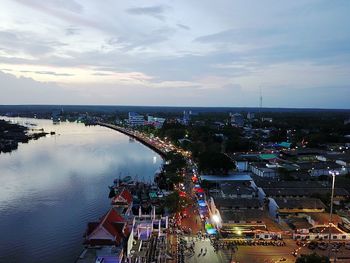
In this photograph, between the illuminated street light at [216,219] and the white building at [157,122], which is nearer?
the illuminated street light at [216,219]

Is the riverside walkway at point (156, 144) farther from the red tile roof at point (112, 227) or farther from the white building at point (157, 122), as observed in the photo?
the red tile roof at point (112, 227)

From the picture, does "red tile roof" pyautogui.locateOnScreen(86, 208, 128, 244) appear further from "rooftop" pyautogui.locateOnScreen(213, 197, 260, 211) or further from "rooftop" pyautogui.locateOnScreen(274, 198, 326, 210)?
"rooftop" pyautogui.locateOnScreen(274, 198, 326, 210)

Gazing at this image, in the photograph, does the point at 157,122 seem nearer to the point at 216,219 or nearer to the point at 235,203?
the point at 235,203

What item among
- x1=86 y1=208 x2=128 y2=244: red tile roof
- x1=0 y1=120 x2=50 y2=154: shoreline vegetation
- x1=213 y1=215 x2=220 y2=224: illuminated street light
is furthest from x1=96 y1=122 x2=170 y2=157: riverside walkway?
x1=86 y1=208 x2=128 y2=244: red tile roof

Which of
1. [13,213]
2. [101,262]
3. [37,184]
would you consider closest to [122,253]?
[101,262]

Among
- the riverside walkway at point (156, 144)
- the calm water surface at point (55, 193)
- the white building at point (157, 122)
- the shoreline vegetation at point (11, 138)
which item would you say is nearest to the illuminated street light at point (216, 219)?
the calm water surface at point (55, 193)

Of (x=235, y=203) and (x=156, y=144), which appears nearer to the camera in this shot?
(x=235, y=203)

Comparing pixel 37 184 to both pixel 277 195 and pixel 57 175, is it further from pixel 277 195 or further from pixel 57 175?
pixel 277 195

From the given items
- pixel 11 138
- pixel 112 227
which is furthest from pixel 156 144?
pixel 112 227

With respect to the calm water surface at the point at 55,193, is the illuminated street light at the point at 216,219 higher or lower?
higher
